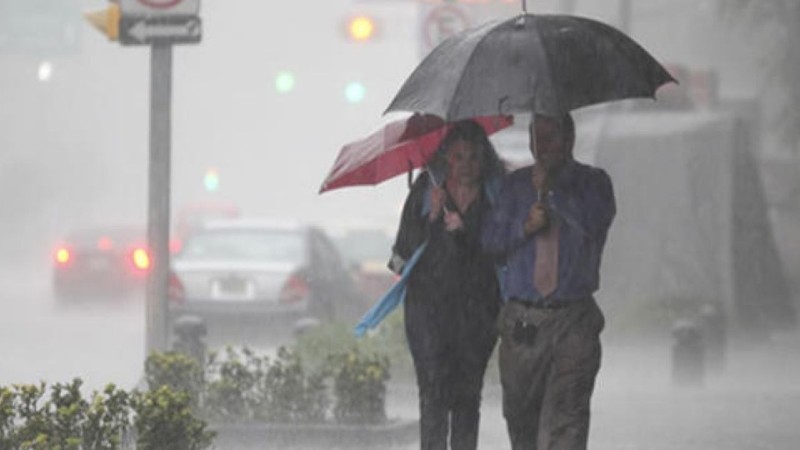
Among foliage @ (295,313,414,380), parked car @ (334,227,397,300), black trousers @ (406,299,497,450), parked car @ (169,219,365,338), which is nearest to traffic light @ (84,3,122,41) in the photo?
foliage @ (295,313,414,380)

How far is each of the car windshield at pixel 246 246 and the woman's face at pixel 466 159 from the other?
13584 millimetres

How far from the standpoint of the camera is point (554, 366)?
914 centimetres

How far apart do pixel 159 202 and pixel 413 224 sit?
5.65 m

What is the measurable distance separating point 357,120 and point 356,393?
3388 inches

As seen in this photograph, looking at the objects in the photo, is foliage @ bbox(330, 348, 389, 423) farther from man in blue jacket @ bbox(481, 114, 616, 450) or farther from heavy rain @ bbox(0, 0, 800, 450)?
man in blue jacket @ bbox(481, 114, 616, 450)

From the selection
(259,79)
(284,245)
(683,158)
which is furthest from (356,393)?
(259,79)

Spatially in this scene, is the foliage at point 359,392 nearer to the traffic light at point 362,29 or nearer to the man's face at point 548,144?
the man's face at point 548,144

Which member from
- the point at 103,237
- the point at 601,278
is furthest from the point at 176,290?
the point at 103,237

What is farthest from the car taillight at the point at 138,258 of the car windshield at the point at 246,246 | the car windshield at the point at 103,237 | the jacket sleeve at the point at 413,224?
the jacket sleeve at the point at 413,224

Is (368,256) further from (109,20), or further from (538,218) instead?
(538,218)

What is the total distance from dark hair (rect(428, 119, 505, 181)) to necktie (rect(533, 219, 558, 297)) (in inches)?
41.9

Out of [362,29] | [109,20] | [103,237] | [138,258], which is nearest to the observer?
[109,20]

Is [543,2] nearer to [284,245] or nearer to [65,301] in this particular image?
[284,245]

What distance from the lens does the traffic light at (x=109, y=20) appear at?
15.9 meters
